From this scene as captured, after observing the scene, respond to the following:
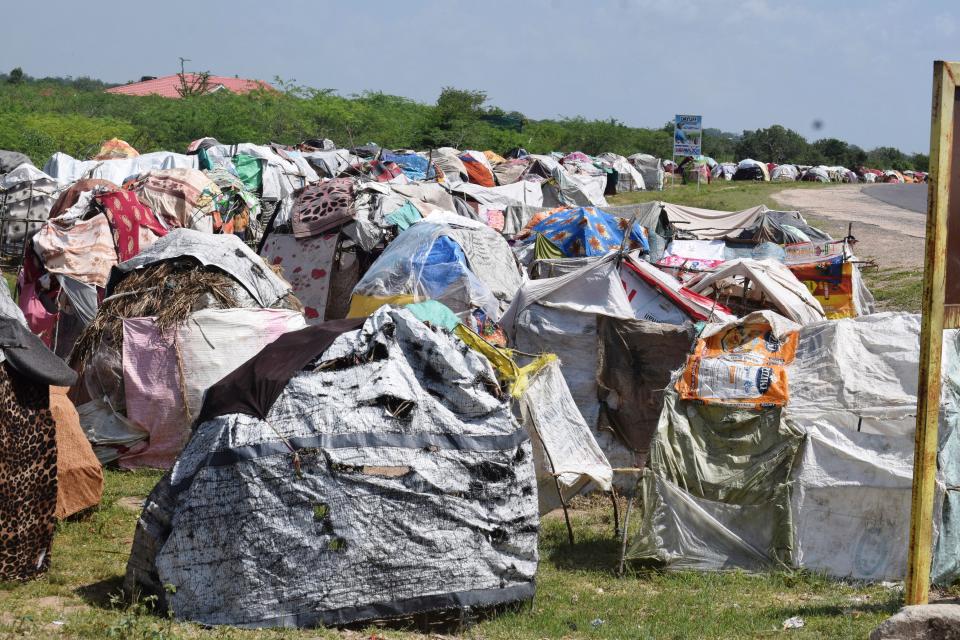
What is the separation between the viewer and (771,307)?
11.6 m

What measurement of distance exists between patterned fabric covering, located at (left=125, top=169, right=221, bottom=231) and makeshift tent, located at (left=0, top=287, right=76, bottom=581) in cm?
1044

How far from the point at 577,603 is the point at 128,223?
9.37 metres

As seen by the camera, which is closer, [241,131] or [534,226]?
[534,226]

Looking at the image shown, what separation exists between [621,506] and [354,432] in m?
4.21

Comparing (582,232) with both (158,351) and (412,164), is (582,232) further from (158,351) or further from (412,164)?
(412,164)

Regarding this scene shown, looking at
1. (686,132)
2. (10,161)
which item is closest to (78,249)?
(10,161)

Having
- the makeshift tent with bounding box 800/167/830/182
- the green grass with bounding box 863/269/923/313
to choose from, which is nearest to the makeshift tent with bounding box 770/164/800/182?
the makeshift tent with bounding box 800/167/830/182

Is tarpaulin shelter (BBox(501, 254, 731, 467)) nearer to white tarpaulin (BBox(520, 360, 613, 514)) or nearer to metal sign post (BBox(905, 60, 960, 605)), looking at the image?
white tarpaulin (BBox(520, 360, 613, 514))

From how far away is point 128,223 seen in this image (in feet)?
45.4

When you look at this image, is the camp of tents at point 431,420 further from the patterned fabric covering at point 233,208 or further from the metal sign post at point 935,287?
the patterned fabric covering at point 233,208

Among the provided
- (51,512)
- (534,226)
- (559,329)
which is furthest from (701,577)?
(534,226)

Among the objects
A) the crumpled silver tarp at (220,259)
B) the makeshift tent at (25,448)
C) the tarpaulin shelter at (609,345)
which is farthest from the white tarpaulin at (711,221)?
the makeshift tent at (25,448)

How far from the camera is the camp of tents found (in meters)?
5.61

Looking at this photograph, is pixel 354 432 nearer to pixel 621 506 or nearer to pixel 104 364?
pixel 621 506
